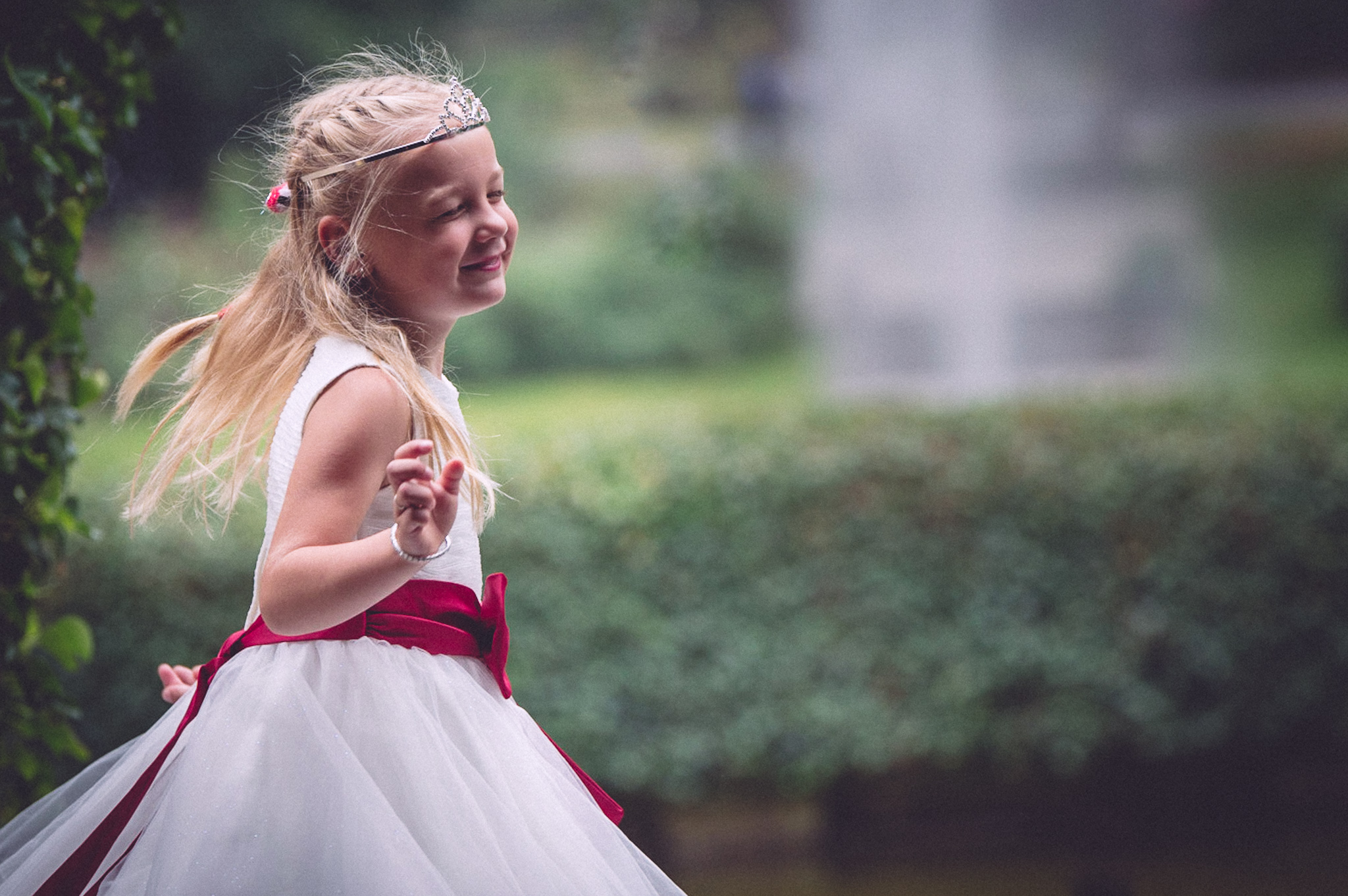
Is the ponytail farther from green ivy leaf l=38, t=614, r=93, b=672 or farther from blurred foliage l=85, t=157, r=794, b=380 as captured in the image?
blurred foliage l=85, t=157, r=794, b=380

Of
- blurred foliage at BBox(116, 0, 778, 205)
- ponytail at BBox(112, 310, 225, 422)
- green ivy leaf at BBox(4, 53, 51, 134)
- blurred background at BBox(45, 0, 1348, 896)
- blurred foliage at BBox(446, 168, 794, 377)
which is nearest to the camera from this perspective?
ponytail at BBox(112, 310, 225, 422)

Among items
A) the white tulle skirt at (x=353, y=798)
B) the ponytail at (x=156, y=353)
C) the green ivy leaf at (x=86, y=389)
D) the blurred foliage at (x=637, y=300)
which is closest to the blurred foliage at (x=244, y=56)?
the blurred foliage at (x=637, y=300)

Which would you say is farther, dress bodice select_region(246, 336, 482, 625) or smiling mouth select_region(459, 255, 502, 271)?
smiling mouth select_region(459, 255, 502, 271)

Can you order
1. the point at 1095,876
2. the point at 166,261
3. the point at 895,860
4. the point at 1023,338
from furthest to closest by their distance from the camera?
the point at 1023,338, the point at 166,261, the point at 895,860, the point at 1095,876

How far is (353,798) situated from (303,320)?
58 centimetres

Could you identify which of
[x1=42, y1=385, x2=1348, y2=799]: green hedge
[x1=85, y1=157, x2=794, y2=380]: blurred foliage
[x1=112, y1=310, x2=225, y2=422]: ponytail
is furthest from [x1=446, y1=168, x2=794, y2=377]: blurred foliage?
[x1=112, y1=310, x2=225, y2=422]: ponytail

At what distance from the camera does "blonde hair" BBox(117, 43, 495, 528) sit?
4.51ft

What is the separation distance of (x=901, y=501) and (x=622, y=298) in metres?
6.17

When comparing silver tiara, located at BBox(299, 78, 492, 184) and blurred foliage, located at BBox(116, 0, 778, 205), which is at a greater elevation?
blurred foliage, located at BBox(116, 0, 778, 205)

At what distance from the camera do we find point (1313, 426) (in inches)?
162

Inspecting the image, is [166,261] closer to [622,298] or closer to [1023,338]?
[622,298]

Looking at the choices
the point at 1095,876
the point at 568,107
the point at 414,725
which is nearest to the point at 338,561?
the point at 414,725

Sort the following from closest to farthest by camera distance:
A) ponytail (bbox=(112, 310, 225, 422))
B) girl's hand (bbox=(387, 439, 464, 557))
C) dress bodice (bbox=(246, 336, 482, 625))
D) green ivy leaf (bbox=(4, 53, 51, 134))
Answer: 1. girl's hand (bbox=(387, 439, 464, 557))
2. dress bodice (bbox=(246, 336, 482, 625))
3. ponytail (bbox=(112, 310, 225, 422))
4. green ivy leaf (bbox=(4, 53, 51, 134))

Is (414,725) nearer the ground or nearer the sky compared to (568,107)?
nearer the ground
